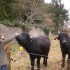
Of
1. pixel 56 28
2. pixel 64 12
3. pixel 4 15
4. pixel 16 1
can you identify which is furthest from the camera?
pixel 64 12

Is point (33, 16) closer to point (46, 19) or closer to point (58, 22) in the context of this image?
point (46, 19)

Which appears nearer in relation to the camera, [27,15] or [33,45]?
[33,45]

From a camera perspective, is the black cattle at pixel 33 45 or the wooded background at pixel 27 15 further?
the wooded background at pixel 27 15

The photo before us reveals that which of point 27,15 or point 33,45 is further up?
point 27,15

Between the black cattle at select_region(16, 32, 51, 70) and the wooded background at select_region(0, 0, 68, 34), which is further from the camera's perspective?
the wooded background at select_region(0, 0, 68, 34)

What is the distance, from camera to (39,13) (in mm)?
46156

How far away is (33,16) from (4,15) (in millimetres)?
9601

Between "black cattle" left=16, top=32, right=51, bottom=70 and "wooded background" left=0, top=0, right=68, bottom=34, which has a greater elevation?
"wooded background" left=0, top=0, right=68, bottom=34

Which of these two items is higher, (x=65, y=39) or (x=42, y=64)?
(x=65, y=39)

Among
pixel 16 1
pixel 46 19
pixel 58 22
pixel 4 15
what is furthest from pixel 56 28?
pixel 4 15

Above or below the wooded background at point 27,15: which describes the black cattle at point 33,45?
below

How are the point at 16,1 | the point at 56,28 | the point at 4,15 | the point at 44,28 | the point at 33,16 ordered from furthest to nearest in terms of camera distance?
1. the point at 56,28
2. the point at 44,28
3. the point at 33,16
4. the point at 16,1
5. the point at 4,15

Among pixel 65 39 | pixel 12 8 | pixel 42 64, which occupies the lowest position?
pixel 42 64

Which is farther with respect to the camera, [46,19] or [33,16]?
[46,19]
